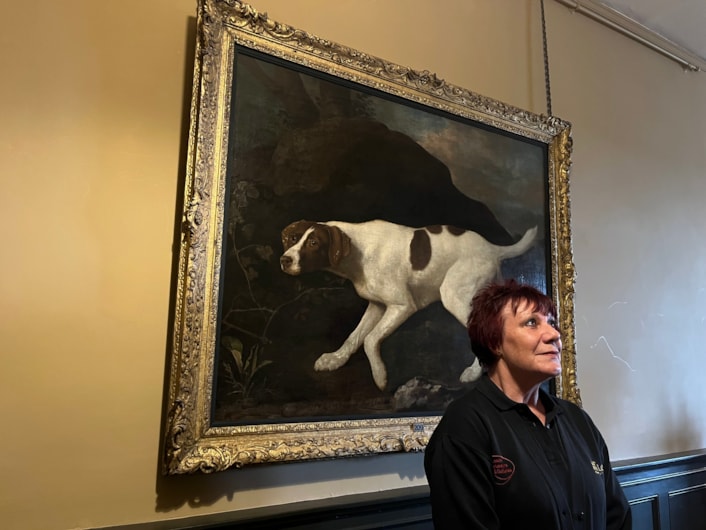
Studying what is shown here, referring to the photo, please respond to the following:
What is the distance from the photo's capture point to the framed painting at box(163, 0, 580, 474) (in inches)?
62.9

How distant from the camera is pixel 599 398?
249 centimetres

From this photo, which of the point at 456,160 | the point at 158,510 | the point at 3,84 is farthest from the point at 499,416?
the point at 3,84

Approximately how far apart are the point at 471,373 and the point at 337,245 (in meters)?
0.71

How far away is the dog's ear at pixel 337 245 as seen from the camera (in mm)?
1847

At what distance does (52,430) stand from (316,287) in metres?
0.82

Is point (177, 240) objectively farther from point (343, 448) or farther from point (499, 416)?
point (499, 416)

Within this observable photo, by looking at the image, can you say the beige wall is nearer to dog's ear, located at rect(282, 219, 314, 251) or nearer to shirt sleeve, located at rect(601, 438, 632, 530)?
dog's ear, located at rect(282, 219, 314, 251)

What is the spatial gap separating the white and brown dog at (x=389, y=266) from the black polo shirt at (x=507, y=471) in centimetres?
50

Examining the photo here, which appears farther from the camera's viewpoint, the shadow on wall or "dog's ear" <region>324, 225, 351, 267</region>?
the shadow on wall

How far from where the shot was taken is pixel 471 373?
2.08 meters

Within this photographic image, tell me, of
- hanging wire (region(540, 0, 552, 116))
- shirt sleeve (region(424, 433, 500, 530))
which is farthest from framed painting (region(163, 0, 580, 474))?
shirt sleeve (region(424, 433, 500, 530))

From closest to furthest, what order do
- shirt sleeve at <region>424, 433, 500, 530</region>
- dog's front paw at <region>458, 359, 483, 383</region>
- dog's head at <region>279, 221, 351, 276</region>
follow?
shirt sleeve at <region>424, 433, 500, 530</region>, dog's head at <region>279, 221, 351, 276</region>, dog's front paw at <region>458, 359, 483, 383</region>

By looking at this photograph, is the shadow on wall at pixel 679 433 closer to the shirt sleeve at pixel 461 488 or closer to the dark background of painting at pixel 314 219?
the dark background of painting at pixel 314 219

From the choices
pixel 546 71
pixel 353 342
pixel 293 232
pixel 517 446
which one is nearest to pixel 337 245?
pixel 293 232
